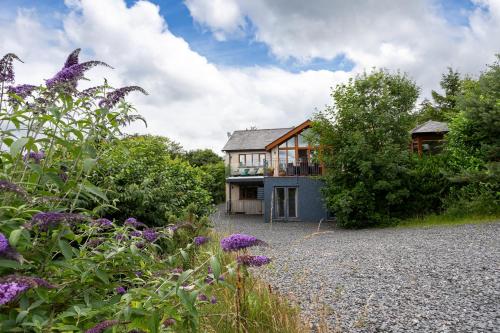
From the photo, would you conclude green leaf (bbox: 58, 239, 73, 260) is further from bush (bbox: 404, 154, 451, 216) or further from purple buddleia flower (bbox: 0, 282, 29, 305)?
bush (bbox: 404, 154, 451, 216)

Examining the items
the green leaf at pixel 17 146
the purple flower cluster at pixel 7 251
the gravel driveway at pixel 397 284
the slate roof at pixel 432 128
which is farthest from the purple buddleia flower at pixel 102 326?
the slate roof at pixel 432 128

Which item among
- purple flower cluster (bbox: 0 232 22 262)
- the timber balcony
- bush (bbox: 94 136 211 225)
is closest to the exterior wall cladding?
the timber balcony

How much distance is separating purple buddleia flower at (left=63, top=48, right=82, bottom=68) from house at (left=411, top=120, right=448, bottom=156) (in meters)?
17.6

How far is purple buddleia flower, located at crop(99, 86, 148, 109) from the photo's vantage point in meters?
1.87

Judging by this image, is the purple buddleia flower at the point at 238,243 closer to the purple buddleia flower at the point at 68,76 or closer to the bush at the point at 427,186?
the purple buddleia flower at the point at 68,76

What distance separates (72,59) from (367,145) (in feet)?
45.3

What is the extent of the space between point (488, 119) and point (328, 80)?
22.3ft

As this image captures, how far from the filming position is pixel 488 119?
12.1 m

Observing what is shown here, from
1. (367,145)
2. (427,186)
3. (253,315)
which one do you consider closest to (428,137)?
(427,186)

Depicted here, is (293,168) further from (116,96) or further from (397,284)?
(116,96)

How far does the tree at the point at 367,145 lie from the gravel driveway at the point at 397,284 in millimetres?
5265

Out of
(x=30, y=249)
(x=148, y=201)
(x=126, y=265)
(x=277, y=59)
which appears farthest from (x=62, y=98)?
(x=277, y=59)

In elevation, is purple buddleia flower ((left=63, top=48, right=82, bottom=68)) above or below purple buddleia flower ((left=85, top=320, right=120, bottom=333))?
above

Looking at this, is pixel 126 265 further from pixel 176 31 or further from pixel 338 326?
pixel 176 31
